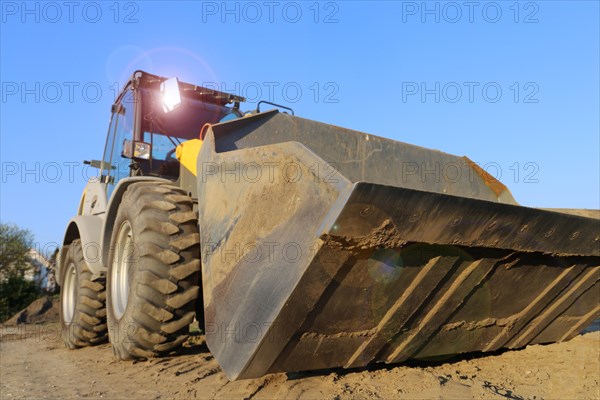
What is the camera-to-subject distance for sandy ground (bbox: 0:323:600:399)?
2605mm

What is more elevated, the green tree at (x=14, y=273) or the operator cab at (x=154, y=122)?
the operator cab at (x=154, y=122)

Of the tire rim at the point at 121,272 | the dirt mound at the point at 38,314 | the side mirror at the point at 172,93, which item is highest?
the side mirror at the point at 172,93

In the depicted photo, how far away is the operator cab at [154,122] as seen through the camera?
453 cm

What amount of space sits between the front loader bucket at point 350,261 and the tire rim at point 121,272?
120cm

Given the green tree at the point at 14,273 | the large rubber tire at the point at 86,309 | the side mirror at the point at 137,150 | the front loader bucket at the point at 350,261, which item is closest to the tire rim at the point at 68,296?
the large rubber tire at the point at 86,309

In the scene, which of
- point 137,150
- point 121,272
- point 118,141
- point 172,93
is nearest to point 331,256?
point 172,93

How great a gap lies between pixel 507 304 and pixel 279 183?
1.72 metres

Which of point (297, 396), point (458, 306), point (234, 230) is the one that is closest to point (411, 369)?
point (458, 306)

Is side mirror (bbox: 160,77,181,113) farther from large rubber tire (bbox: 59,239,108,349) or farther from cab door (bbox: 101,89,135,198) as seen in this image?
large rubber tire (bbox: 59,239,108,349)

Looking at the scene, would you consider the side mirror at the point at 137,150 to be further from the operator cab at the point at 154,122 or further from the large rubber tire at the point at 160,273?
the large rubber tire at the point at 160,273

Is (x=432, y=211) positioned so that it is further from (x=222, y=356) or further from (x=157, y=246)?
(x=157, y=246)

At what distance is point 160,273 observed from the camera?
2941 millimetres

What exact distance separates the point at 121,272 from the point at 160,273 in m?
1.10

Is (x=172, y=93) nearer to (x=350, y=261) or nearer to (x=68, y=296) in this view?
(x=350, y=261)
